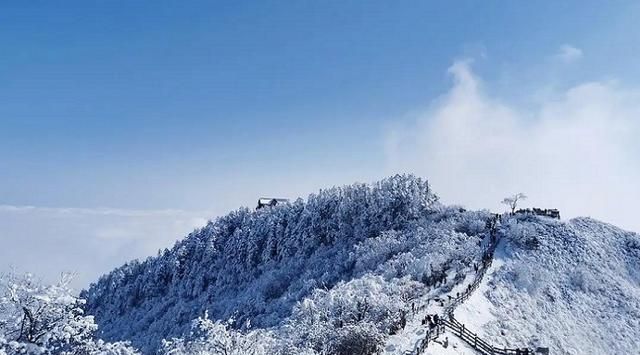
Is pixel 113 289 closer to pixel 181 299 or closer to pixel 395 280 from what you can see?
pixel 181 299

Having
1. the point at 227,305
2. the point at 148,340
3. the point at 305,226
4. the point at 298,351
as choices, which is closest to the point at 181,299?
the point at 148,340

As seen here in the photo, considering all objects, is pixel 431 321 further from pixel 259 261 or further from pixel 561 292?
pixel 259 261

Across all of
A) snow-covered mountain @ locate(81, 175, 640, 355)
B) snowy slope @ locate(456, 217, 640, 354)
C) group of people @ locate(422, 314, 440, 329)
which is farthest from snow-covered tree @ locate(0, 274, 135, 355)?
snowy slope @ locate(456, 217, 640, 354)

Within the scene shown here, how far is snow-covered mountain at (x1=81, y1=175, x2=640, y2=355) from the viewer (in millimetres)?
37969

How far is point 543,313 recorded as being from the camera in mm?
49312

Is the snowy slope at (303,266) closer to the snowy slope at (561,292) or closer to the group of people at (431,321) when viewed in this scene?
the group of people at (431,321)

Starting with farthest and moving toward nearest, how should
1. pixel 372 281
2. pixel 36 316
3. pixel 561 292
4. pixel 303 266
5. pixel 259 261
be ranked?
1. pixel 259 261
2. pixel 303 266
3. pixel 561 292
4. pixel 372 281
5. pixel 36 316

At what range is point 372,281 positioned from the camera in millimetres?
47375

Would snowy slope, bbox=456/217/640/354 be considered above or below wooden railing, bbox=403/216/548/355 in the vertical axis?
above

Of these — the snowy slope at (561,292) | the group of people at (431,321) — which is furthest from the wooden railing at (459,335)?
the snowy slope at (561,292)

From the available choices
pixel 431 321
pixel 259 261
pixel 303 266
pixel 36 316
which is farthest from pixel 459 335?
pixel 259 261

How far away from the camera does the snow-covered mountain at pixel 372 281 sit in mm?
37969

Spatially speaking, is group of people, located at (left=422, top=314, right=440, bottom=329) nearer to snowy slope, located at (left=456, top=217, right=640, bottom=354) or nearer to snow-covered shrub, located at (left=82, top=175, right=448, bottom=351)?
snowy slope, located at (left=456, top=217, right=640, bottom=354)

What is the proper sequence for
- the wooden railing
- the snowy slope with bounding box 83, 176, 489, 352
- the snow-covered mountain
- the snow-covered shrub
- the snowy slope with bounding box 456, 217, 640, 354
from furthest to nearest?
the snow-covered shrub
the snowy slope with bounding box 83, 176, 489, 352
the snowy slope with bounding box 456, 217, 640, 354
the snow-covered mountain
the wooden railing
